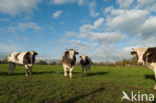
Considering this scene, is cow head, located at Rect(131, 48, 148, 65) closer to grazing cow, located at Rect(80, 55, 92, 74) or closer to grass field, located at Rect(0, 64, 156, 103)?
grass field, located at Rect(0, 64, 156, 103)

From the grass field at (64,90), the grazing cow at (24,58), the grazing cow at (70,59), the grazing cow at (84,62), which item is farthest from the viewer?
the grazing cow at (84,62)

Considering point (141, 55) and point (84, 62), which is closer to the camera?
point (141, 55)

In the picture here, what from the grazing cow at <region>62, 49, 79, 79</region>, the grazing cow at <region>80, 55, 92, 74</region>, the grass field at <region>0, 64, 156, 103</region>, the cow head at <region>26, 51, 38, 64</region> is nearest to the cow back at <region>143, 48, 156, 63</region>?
the grass field at <region>0, 64, 156, 103</region>

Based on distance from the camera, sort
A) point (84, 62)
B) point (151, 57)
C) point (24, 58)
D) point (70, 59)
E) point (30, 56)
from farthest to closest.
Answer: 1. point (84, 62)
2. point (30, 56)
3. point (24, 58)
4. point (70, 59)
5. point (151, 57)

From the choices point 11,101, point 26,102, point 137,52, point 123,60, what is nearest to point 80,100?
point 26,102

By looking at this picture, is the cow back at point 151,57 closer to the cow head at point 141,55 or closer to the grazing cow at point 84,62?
the cow head at point 141,55

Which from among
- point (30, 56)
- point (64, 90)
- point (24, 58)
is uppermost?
point (30, 56)

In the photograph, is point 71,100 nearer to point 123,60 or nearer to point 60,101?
point 60,101

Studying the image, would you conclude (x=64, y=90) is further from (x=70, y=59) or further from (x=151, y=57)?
(x=151, y=57)

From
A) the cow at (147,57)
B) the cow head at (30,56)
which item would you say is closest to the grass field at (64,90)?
the cow at (147,57)

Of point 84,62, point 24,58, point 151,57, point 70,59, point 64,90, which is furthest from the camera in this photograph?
point 84,62

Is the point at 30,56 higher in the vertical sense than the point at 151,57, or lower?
higher

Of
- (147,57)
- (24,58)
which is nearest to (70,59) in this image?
(24,58)

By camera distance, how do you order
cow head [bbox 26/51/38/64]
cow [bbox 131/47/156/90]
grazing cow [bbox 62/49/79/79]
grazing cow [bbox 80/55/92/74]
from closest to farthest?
cow [bbox 131/47/156/90] < grazing cow [bbox 62/49/79/79] < cow head [bbox 26/51/38/64] < grazing cow [bbox 80/55/92/74]
